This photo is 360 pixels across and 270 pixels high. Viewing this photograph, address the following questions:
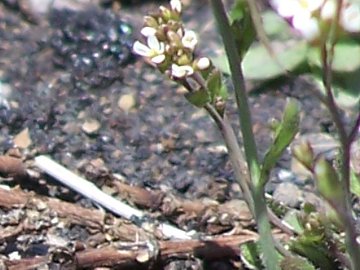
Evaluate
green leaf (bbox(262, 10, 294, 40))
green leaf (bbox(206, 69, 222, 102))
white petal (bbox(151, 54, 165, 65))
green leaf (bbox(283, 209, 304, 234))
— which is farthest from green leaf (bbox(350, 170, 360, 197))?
green leaf (bbox(262, 10, 294, 40))

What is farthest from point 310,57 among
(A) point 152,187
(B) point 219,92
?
(B) point 219,92

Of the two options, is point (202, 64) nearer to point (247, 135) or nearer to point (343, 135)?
point (247, 135)

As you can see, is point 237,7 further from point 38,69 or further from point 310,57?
point 38,69

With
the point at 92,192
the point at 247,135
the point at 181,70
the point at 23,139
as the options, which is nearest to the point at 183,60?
the point at 181,70

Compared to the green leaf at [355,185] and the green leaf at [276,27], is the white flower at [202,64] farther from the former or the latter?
the green leaf at [276,27]

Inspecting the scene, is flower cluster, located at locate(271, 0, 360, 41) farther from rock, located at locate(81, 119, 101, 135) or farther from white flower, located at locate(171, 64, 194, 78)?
rock, located at locate(81, 119, 101, 135)

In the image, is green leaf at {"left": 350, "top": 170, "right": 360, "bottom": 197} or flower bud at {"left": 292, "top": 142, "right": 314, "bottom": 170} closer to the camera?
flower bud at {"left": 292, "top": 142, "right": 314, "bottom": 170}
